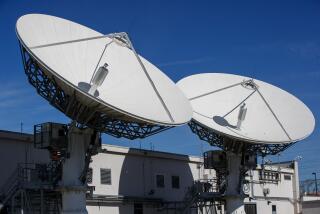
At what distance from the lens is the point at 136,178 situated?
46.2 meters

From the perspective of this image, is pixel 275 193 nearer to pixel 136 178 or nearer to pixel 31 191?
pixel 136 178

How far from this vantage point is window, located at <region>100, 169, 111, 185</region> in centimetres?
4333

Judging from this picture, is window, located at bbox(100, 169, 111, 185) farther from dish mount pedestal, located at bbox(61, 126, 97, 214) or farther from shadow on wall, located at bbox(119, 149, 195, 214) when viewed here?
dish mount pedestal, located at bbox(61, 126, 97, 214)

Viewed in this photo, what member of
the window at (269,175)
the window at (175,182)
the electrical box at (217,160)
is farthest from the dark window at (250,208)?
the electrical box at (217,160)

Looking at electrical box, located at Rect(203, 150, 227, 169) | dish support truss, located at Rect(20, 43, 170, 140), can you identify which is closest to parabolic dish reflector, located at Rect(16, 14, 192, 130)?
dish support truss, located at Rect(20, 43, 170, 140)

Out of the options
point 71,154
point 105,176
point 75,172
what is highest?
point 71,154

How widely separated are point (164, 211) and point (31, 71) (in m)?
20.8

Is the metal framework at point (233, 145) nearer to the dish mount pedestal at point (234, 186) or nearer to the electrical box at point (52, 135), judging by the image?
the dish mount pedestal at point (234, 186)

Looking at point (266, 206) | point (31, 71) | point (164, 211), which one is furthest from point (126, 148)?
point (266, 206)

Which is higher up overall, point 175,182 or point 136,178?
point 136,178

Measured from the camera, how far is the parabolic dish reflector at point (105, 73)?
30.4 metres

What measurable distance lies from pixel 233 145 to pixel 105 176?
32.1 feet

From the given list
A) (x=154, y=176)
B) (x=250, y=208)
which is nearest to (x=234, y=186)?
(x=154, y=176)

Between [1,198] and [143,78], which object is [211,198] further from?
[1,198]
